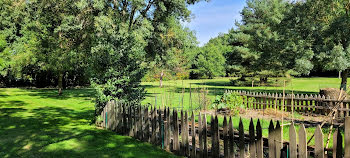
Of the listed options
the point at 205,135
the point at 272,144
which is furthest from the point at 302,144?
the point at 205,135

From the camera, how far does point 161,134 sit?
17.8 feet

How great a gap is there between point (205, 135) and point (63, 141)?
408 cm

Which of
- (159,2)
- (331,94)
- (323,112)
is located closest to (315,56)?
(331,94)

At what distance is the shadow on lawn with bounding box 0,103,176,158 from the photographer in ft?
17.2

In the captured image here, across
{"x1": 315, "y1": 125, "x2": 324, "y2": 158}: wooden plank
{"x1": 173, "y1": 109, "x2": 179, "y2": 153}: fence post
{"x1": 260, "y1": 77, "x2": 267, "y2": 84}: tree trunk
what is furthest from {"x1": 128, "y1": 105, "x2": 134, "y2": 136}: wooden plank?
{"x1": 260, "y1": 77, "x2": 267, "y2": 84}: tree trunk

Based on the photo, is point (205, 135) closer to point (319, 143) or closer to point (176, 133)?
point (176, 133)

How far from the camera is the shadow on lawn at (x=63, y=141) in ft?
17.2

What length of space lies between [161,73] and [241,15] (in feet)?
59.2

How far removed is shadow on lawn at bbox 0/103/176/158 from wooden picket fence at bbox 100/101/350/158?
1.16 ft

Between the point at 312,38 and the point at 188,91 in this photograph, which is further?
the point at 188,91

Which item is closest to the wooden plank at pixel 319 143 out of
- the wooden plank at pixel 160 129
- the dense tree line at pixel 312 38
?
the wooden plank at pixel 160 129

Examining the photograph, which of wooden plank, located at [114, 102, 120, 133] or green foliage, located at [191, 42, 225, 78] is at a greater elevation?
green foliage, located at [191, 42, 225, 78]

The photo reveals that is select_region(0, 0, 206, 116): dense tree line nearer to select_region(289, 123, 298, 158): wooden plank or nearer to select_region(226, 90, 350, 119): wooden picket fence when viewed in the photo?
select_region(226, 90, 350, 119): wooden picket fence

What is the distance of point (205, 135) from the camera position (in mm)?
4305
